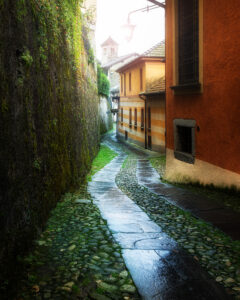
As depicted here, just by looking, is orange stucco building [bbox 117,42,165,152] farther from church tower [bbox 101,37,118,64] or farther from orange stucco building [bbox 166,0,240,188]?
church tower [bbox 101,37,118,64]

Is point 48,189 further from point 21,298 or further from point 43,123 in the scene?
point 21,298

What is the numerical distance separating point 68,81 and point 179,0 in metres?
4.79

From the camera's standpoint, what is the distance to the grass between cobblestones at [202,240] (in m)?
3.57

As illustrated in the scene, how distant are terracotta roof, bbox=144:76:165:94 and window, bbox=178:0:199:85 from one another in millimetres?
8293

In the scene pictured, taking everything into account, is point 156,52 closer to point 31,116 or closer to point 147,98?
point 147,98

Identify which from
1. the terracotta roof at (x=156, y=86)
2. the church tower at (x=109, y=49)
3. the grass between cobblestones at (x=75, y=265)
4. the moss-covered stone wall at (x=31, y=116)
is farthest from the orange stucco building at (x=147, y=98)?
the church tower at (x=109, y=49)

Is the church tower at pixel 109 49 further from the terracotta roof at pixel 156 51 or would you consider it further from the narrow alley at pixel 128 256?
the narrow alley at pixel 128 256

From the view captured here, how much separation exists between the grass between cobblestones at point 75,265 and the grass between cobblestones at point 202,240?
3.13ft

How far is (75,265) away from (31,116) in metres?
2.01

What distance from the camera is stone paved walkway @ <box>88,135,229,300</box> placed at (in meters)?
3.15

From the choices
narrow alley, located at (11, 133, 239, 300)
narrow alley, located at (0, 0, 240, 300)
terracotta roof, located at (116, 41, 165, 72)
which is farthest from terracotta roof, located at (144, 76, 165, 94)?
narrow alley, located at (11, 133, 239, 300)

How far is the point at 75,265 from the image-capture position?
12.2 ft

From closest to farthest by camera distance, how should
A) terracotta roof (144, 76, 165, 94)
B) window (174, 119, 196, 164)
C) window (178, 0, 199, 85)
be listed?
window (178, 0, 199, 85) → window (174, 119, 196, 164) → terracotta roof (144, 76, 165, 94)

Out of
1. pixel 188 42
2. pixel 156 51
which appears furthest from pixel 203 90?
pixel 156 51
